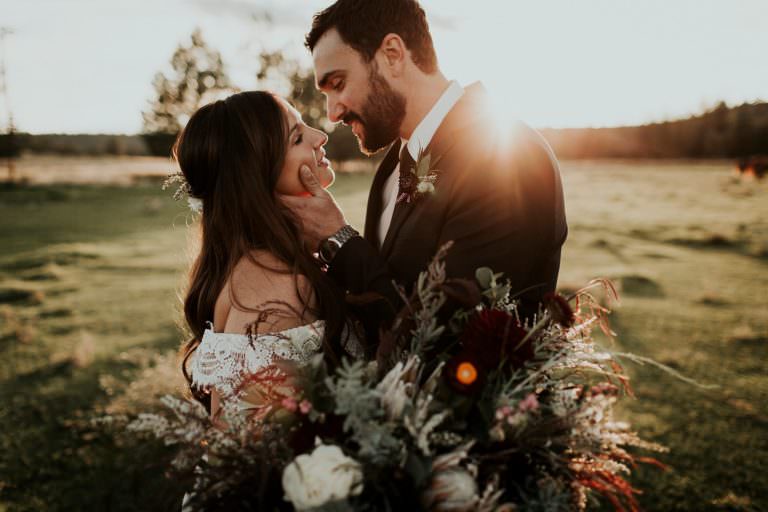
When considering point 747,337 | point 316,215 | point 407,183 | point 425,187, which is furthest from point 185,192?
point 747,337

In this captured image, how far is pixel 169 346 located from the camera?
9391mm

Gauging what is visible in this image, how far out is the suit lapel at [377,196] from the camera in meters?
3.50

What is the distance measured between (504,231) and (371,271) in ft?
1.97

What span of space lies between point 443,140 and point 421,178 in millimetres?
244

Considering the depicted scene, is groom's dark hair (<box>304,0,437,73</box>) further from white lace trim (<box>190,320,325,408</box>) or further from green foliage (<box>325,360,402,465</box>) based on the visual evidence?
green foliage (<box>325,360,402,465</box>)

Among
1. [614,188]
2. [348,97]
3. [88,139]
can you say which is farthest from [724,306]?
[88,139]

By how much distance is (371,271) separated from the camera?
7.92ft

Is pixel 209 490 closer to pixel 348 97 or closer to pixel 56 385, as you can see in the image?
pixel 348 97

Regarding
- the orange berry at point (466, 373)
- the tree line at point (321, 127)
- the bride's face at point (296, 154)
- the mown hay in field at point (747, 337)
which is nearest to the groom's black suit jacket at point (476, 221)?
the bride's face at point (296, 154)

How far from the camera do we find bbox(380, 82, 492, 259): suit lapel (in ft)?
8.93

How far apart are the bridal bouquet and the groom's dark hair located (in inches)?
76.9

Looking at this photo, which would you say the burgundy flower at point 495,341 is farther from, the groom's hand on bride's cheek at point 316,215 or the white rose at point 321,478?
the groom's hand on bride's cheek at point 316,215

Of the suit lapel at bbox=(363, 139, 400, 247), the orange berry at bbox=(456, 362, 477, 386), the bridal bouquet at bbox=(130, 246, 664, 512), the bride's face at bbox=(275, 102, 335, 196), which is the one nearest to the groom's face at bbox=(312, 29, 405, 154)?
the suit lapel at bbox=(363, 139, 400, 247)

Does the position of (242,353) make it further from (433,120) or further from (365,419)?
(433,120)
